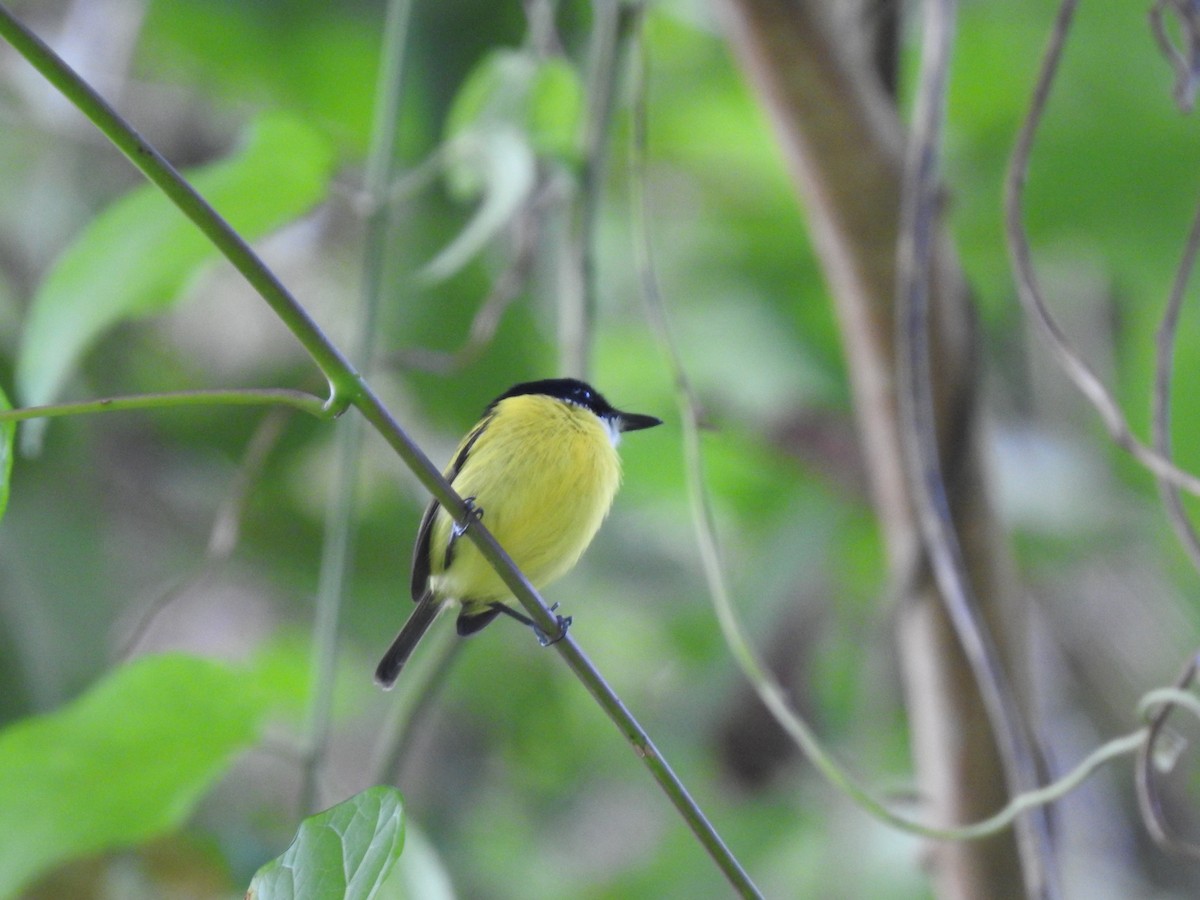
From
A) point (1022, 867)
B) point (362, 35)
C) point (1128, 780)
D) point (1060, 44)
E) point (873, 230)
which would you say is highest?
point (362, 35)

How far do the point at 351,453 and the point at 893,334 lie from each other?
0.64 m

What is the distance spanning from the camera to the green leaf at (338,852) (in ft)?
2.31

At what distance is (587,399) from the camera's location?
156 centimetres

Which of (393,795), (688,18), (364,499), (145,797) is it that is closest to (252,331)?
(364,499)

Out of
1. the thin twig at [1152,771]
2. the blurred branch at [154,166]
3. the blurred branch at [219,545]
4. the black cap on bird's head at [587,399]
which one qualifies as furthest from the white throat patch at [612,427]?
the blurred branch at [154,166]

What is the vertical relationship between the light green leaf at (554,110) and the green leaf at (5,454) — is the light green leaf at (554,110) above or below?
above

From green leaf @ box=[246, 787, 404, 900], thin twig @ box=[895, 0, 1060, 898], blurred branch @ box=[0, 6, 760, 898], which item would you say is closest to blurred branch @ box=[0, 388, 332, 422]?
blurred branch @ box=[0, 6, 760, 898]

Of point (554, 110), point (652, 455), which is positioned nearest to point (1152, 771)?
point (554, 110)

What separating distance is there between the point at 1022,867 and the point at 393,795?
3.28 feet

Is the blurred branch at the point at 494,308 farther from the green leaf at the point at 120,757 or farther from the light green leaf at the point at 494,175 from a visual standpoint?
the green leaf at the point at 120,757

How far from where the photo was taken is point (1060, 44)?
4.06 feet

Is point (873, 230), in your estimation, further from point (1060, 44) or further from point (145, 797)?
point (145, 797)

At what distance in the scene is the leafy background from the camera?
212cm

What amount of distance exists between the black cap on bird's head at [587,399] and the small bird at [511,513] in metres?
0.08
